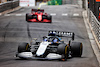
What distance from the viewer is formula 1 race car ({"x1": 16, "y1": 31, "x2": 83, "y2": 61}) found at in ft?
42.6

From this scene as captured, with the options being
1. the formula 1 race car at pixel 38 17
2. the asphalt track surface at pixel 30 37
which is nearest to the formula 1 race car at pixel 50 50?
the asphalt track surface at pixel 30 37

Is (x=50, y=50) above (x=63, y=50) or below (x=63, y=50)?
below

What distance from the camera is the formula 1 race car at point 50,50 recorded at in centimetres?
1299

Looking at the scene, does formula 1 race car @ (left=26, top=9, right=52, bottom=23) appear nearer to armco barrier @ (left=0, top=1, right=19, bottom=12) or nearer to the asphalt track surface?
the asphalt track surface

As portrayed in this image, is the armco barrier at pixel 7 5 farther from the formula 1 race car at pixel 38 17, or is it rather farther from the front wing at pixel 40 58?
the front wing at pixel 40 58

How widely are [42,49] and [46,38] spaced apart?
141 centimetres

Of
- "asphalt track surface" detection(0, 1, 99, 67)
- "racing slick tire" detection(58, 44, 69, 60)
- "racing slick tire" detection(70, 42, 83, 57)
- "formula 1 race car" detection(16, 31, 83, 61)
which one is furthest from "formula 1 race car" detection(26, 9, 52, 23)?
"racing slick tire" detection(58, 44, 69, 60)

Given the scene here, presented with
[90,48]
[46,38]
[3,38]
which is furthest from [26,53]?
[3,38]

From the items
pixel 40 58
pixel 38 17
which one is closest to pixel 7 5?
pixel 38 17

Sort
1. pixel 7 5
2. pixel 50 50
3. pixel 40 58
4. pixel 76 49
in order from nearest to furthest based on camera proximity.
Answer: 1. pixel 40 58
2. pixel 50 50
3. pixel 76 49
4. pixel 7 5

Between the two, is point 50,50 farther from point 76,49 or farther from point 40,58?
point 76,49

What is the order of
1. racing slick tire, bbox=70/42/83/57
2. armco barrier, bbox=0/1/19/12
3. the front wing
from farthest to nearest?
armco barrier, bbox=0/1/19/12 → racing slick tire, bbox=70/42/83/57 → the front wing

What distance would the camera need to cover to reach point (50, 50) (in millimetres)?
13648

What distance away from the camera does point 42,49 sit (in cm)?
1312
